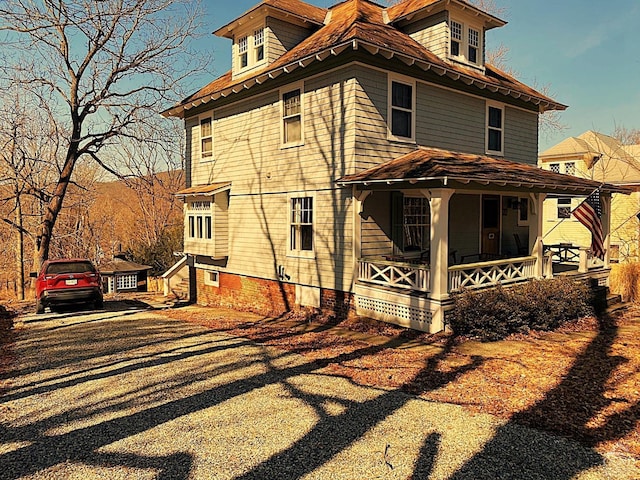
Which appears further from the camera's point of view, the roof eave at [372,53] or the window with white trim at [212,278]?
the window with white trim at [212,278]

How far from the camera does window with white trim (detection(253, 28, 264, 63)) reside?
15.4 meters

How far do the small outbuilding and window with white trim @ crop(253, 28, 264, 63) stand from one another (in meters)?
15.2

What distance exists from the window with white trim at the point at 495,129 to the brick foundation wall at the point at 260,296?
303 inches

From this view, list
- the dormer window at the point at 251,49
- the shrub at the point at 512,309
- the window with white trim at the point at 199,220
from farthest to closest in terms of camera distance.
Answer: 1. the window with white trim at the point at 199,220
2. the dormer window at the point at 251,49
3. the shrub at the point at 512,309

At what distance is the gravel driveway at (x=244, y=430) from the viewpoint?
4.59 metres

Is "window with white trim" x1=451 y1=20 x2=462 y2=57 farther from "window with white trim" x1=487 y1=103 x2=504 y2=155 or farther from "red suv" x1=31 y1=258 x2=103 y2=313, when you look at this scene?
"red suv" x1=31 y1=258 x2=103 y2=313

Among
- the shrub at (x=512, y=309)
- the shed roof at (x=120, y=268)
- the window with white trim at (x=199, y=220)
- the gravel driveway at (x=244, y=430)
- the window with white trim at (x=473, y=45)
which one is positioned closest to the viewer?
the gravel driveway at (x=244, y=430)

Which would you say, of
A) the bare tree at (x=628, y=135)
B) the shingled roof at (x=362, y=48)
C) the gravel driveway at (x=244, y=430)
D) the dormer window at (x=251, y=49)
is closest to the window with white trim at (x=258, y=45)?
the dormer window at (x=251, y=49)

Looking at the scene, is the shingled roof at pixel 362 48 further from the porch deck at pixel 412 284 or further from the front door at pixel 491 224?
the porch deck at pixel 412 284

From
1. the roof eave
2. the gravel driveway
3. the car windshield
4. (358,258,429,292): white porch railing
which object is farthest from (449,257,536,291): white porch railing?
the car windshield

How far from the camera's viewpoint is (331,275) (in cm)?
1280

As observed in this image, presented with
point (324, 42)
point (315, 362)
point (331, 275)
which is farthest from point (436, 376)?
point (324, 42)

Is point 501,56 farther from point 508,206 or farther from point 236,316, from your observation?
point 236,316

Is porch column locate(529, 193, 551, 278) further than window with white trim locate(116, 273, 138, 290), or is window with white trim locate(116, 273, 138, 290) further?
window with white trim locate(116, 273, 138, 290)
